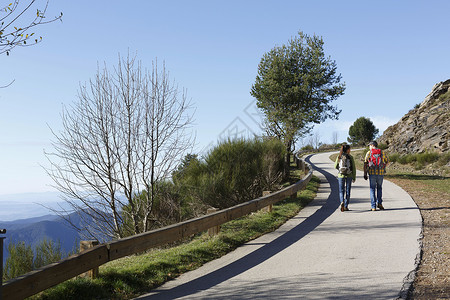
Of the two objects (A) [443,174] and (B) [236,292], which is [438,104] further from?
(B) [236,292]

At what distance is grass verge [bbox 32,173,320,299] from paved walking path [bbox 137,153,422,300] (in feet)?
0.88

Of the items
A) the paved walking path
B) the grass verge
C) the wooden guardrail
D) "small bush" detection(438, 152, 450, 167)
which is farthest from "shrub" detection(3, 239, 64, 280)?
"small bush" detection(438, 152, 450, 167)

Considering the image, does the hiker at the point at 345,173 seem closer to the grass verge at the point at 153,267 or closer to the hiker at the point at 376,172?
the hiker at the point at 376,172

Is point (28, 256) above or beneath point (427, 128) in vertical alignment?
beneath

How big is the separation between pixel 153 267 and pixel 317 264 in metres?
2.68

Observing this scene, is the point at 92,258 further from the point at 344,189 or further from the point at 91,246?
the point at 344,189

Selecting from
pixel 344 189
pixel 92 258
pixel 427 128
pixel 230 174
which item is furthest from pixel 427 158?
pixel 92 258

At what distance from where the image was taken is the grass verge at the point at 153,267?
17.3 ft

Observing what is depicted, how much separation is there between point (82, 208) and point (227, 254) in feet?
19.7

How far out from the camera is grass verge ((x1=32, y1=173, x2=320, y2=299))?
5.28 m

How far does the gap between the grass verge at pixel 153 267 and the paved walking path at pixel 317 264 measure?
10.6 inches

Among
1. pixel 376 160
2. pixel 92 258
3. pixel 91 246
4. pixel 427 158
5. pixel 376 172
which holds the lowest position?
pixel 92 258

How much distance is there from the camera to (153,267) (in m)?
6.49

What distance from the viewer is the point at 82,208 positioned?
38.5ft
